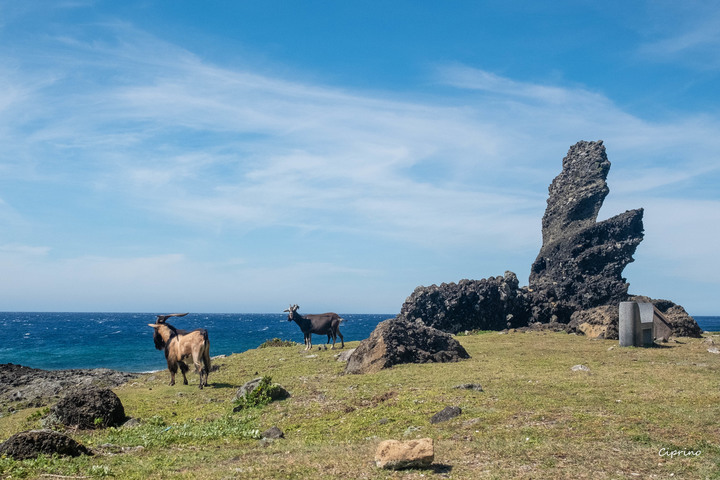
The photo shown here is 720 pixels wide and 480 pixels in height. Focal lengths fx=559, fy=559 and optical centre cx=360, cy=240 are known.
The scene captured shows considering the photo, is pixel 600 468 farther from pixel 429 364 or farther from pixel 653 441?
pixel 429 364

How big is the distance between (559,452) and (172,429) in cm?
947

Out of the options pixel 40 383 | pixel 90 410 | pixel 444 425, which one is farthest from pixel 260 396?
pixel 40 383

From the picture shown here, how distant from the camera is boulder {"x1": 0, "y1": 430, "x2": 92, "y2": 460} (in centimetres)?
1050

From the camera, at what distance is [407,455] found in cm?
937

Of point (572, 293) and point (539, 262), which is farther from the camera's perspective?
point (539, 262)

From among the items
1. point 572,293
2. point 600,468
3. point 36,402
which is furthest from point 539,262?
point 600,468

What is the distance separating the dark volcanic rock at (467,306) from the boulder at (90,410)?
3735cm

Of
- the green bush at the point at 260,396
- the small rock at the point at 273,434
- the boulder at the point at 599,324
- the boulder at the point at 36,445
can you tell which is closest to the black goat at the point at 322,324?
the boulder at the point at 599,324

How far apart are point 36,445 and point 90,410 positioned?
4938 mm

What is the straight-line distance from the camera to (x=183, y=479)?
9.33m

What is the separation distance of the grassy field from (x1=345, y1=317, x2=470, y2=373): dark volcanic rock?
1046 mm

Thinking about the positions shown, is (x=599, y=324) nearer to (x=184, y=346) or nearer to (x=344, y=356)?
(x=344, y=356)

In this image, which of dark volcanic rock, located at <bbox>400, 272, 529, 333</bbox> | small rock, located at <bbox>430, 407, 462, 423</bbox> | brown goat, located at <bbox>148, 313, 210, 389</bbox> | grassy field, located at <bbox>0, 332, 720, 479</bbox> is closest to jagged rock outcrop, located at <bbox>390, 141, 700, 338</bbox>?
dark volcanic rock, located at <bbox>400, 272, 529, 333</bbox>

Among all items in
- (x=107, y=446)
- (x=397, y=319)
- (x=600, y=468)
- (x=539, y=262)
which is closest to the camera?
(x=600, y=468)
